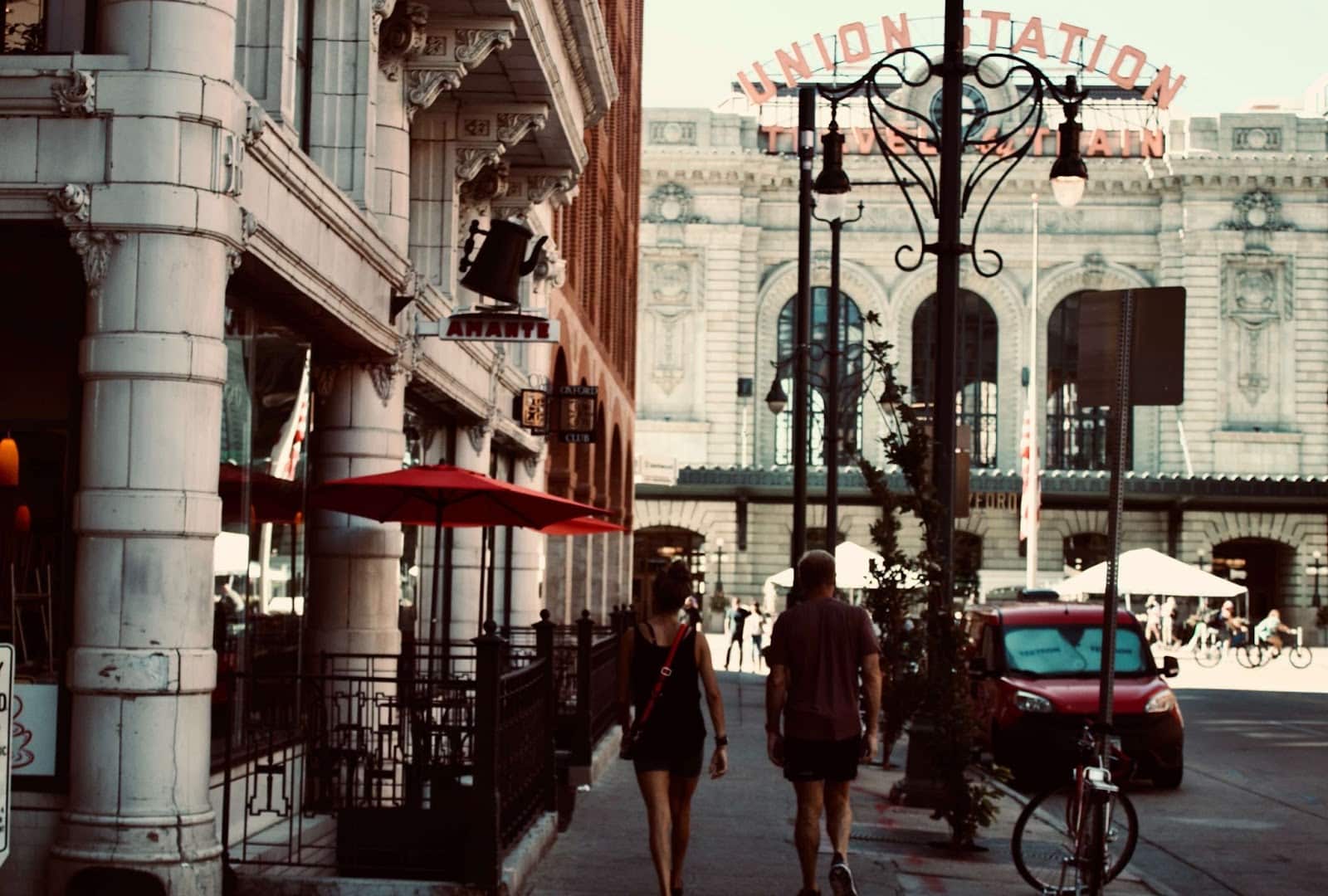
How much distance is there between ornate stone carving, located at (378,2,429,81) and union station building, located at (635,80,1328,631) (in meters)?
55.7

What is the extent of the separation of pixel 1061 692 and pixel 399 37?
966cm

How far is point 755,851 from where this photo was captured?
1372 centimetres

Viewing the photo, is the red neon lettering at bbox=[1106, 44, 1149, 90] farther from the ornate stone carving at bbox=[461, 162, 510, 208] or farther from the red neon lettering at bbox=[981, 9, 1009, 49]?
the ornate stone carving at bbox=[461, 162, 510, 208]

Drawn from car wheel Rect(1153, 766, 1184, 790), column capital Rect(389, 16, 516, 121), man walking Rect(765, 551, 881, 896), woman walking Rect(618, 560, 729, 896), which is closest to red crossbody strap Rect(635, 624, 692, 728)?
woman walking Rect(618, 560, 729, 896)

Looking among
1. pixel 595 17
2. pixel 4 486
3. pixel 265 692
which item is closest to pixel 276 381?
pixel 265 692

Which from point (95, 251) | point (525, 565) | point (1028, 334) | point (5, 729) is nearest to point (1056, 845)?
point (95, 251)

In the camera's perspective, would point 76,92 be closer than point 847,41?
Yes

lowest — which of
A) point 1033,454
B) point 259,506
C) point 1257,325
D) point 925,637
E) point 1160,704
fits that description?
point 1160,704

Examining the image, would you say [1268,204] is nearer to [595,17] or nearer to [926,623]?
[595,17]

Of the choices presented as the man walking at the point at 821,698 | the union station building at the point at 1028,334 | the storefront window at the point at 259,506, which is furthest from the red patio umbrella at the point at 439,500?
the union station building at the point at 1028,334

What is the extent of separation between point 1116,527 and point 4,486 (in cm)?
588

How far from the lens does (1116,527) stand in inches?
379

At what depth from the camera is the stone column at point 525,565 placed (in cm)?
2652

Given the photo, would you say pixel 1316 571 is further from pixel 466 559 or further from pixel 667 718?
pixel 667 718
